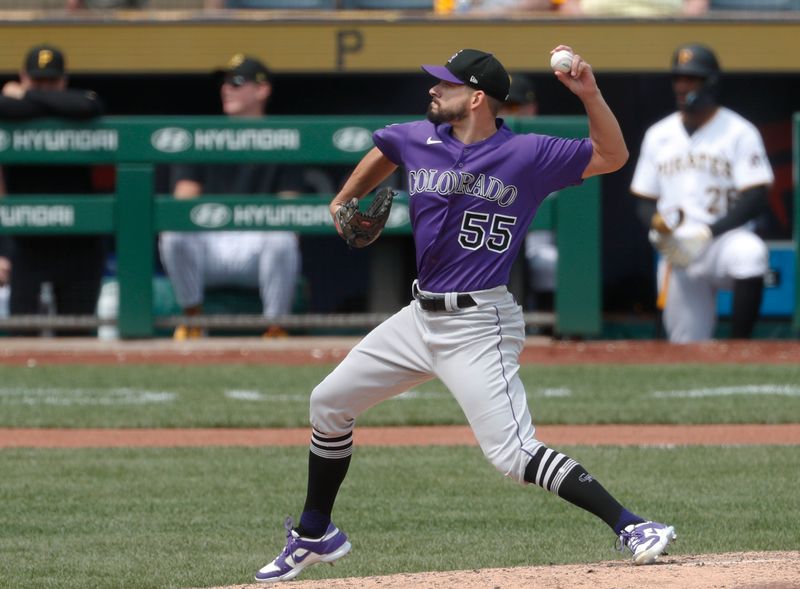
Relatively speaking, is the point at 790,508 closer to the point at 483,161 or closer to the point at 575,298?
the point at 483,161

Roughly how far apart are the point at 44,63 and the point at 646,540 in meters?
7.34

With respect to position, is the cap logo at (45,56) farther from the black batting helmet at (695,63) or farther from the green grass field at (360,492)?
the black batting helmet at (695,63)

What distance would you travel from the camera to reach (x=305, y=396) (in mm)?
9195

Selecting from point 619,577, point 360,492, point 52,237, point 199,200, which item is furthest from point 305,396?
point 619,577

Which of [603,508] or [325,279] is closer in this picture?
[603,508]

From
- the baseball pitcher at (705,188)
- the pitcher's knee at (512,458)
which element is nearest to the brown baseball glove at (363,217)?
the pitcher's knee at (512,458)

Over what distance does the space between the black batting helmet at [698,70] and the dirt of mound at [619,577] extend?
241 inches

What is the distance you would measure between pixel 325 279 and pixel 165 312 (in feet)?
3.94

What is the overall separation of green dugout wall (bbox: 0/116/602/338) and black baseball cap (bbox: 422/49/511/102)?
237 inches

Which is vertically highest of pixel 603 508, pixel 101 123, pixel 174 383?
pixel 101 123

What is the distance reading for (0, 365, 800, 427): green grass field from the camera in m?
8.45

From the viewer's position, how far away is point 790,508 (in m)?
6.02

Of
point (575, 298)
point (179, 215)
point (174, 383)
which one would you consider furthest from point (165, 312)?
point (575, 298)

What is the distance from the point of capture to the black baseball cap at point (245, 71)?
11.0 meters
